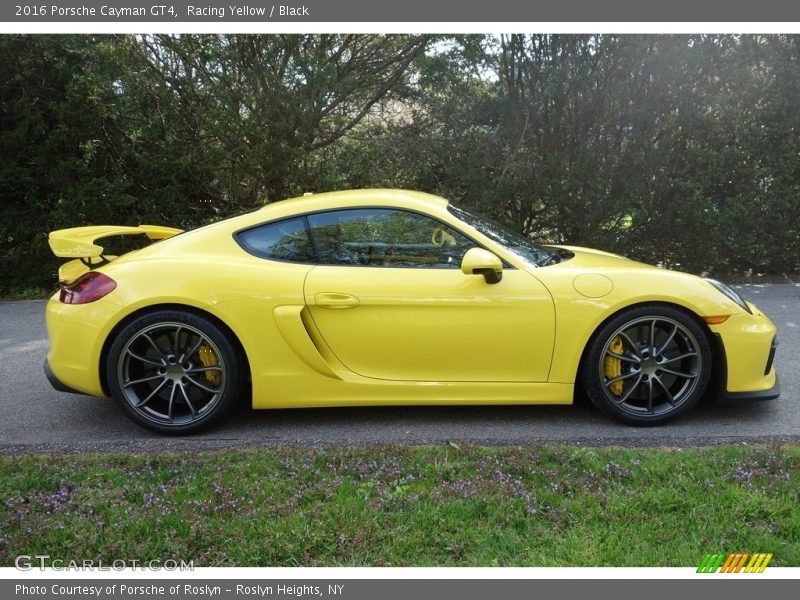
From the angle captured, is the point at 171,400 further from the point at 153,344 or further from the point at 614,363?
the point at 614,363

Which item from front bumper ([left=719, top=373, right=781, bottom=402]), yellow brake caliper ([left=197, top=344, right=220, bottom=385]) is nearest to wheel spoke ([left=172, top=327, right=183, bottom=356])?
yellow brake caliper ([left=197, top=344, right=220, bottom=385])

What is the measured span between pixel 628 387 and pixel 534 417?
22.0 inches

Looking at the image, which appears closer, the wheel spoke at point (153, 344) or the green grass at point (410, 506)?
the green grass at point (410, 506)

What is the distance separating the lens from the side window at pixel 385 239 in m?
3.64

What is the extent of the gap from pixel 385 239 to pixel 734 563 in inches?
88.5

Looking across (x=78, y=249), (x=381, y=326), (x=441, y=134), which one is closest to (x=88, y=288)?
(x=78, y=249)

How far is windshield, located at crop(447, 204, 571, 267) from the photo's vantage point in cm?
377

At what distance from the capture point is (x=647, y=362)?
3615mm

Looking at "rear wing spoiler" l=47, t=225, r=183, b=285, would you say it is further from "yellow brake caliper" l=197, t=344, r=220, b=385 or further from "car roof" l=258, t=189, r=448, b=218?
"car roof" l=258, t=189, r=448, b=218

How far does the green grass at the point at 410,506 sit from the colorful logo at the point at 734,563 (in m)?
0.04

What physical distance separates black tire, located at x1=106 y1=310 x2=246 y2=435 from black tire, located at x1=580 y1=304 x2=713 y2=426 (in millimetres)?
1987

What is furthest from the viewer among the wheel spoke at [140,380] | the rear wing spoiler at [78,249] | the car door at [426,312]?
the rear wing spoiler at [78,249]

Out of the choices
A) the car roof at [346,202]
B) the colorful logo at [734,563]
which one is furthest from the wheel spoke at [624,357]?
the colorful logo at [734,563]

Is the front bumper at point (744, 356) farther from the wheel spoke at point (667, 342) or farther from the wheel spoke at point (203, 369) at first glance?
the wheel spoke at point (203, 369)
